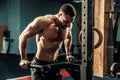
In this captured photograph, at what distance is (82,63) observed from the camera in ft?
5.77

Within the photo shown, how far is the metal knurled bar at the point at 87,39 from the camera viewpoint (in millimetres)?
1690

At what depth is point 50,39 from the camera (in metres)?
2.81

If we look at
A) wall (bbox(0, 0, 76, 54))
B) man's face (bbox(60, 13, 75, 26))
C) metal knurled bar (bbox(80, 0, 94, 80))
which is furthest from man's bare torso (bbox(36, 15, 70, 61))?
wall (bbox(0, 0, 76, 54))

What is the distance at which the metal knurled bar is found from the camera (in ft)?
5.55

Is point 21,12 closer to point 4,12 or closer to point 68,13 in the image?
point 4,12

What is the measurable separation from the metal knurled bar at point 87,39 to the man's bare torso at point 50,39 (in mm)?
893

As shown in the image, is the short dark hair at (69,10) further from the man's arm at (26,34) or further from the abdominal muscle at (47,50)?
the abdominal muscle at (47,50)

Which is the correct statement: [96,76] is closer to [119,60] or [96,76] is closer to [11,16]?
[119,60]

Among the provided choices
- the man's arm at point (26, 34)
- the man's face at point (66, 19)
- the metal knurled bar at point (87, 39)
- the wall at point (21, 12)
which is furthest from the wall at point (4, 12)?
the metal knurled bar at point (87, 39)

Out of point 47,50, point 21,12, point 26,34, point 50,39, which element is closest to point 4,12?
point 21,12

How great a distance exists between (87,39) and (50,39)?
1146 mm

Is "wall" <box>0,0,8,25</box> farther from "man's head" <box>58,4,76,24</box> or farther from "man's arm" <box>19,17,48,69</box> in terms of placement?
"man's head" <box>58,4,76,24</box>

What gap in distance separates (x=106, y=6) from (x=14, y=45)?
5.66 m

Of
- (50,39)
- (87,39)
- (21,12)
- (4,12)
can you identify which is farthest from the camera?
(4,12)
